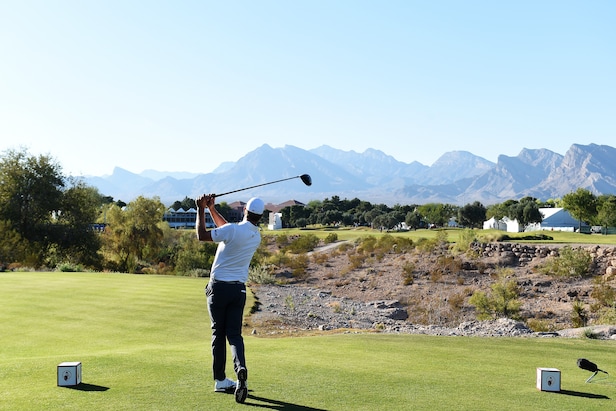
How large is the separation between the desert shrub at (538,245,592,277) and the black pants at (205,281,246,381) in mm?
35398

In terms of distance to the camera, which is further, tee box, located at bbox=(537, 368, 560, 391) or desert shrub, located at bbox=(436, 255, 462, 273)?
desert shrub, located at bbox=(436, 255, 462, 273)

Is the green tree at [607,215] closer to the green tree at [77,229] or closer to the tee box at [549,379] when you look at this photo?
the green tree at [77,229]

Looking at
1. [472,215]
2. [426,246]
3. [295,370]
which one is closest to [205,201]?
[295,370]

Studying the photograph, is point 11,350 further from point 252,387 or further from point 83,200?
point 83,200

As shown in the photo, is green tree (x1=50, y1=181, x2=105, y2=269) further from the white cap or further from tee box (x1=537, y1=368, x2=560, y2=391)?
tee box (x1=537, y1=368, x2=560, y2=391)

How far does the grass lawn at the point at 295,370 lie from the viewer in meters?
6.64

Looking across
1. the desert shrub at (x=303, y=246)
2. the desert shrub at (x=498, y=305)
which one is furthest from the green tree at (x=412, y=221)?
the desert shrub at (x=498, y=305)

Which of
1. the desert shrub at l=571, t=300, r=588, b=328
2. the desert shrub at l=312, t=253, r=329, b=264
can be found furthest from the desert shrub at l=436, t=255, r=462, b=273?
the desert shrub at l=571, t=300, r=588, b=328

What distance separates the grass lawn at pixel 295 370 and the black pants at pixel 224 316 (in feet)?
1.55

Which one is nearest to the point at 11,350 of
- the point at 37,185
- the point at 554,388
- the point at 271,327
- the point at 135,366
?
the point at 135,366

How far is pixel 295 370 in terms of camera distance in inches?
331

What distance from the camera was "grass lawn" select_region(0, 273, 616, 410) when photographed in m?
6.64

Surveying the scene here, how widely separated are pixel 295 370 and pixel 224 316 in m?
1.98

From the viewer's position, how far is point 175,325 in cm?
1553
